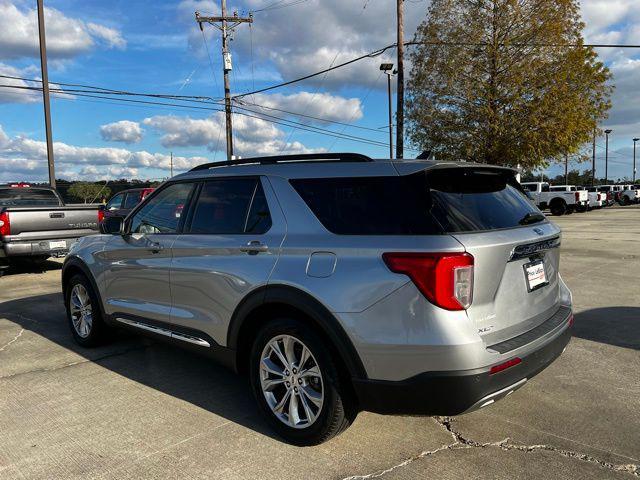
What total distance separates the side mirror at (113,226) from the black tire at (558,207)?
32.0 metres

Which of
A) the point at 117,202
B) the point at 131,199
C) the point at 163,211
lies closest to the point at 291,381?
the point at 163,211

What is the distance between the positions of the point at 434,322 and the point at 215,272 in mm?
1666

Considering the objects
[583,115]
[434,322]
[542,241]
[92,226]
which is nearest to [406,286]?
[434,322]

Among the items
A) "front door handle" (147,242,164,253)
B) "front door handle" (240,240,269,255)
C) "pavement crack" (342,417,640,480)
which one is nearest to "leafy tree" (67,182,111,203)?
"front door handle" (147,242,164,253)

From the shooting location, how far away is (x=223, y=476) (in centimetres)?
290

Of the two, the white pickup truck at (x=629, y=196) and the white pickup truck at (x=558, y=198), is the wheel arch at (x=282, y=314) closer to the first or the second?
the white pickup truck at (x=558, y=198)

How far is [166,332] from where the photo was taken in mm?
4141

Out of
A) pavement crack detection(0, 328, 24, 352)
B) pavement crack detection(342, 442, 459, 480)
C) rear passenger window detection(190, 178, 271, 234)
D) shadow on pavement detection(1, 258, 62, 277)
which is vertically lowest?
pavement crack detection(342, 442, 459, 480)

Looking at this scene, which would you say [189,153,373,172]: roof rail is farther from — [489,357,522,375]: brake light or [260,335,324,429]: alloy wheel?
[489,357,522,375]: brake light

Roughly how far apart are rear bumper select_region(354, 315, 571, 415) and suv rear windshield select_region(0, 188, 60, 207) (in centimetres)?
1094

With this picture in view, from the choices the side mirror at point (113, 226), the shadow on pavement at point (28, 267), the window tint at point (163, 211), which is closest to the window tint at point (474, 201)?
the window tint at point (163, 211)

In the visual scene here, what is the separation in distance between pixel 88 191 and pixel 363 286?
34.5 metres

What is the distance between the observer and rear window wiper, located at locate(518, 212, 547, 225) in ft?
10.7

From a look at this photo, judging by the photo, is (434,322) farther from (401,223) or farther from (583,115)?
(583,115)
